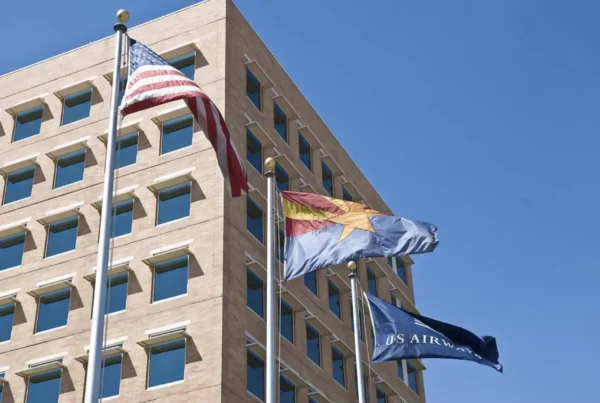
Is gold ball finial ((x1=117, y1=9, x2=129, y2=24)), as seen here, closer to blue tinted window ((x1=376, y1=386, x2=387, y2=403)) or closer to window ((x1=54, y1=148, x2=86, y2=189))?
window ((x1=54, y1=148, x2=86, y2=189))

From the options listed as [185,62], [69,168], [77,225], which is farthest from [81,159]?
[185,62]

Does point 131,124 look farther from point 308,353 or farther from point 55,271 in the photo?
point 308,353

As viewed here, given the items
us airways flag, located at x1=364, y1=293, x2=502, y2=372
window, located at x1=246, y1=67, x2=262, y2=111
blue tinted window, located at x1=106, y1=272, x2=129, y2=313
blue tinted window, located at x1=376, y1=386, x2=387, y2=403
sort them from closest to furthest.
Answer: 1. us airways flag, located at x1=364, y1=293, x2=502, y2=372
2. blue tinted window, located at x1=106, y1=272, x2=129, y2=313
3. window, located at x1=246, y1=67, x2=262, y2=111
4. blue tinted window, located at x1=376, y1=386, x2=387, y2=403

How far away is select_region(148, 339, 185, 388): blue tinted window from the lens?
32.5 metres

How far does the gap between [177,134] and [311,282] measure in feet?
27.9

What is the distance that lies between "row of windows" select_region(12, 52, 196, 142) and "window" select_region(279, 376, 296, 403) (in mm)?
13159

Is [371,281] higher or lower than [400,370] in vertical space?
higher

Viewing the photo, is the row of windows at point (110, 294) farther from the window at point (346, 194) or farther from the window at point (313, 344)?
the window at point (346, 194)

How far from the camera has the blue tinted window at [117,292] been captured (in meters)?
35.1

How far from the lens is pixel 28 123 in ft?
141

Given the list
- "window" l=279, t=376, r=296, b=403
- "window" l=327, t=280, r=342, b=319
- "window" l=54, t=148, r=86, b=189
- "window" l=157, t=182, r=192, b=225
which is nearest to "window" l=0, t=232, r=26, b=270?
"window" l=54, t=148, r=86, b=189

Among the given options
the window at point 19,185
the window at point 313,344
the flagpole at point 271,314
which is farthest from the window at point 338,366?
the flagpole at point 271,314

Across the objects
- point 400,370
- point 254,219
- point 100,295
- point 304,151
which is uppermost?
point 304,151

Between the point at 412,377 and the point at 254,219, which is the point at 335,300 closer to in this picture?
the point at 254,219
